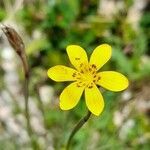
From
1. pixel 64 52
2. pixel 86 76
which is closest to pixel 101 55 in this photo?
pixel 86 76

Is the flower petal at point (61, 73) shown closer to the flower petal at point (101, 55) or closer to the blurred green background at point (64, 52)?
the flower petal at point (101, 55)

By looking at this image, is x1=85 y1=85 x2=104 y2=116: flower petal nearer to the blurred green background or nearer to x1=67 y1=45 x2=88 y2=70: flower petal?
x1=67 y1=45 x2=88 y2=70: flower petal

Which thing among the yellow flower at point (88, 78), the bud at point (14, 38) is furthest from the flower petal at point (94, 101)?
the bud at point (14, 38)

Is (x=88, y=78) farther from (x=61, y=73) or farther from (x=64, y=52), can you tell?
(x=64, y=52)

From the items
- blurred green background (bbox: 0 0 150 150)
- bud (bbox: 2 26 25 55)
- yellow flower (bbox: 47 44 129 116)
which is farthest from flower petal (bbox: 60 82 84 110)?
blurred green background (bbox: 0 0 150 150)

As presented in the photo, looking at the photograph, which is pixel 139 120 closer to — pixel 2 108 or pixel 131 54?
pixel 131 54

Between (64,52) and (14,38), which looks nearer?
(14,38)

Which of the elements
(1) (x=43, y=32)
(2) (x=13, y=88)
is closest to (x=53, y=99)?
(2) (x=13, y=88)
